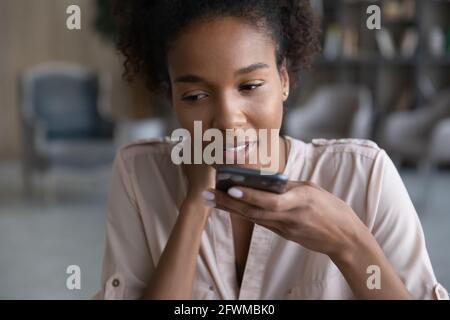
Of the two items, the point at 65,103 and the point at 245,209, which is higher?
the point at 65,103

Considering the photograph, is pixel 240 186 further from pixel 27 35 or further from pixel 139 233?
pixel 27 35

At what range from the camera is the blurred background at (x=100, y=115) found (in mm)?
3457

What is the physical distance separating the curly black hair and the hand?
293 mm

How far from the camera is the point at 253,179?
27.9 inches

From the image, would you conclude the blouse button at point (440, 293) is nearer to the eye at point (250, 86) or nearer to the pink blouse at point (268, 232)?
the pink blouse at point (268, 232)

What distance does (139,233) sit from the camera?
3.34 feet

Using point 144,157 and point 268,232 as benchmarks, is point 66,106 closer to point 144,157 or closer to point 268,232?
point 144,157

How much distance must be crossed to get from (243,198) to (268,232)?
11.8 inches

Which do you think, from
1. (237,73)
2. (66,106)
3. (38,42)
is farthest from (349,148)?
(38,42)

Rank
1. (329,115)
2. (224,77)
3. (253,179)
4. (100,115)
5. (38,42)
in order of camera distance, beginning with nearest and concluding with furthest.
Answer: (253,179) < (224,77) < (100,115) < (329,115) < (38,42)

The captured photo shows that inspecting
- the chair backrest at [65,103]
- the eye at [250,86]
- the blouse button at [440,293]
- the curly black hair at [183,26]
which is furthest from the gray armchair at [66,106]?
the blouse button at [440,293]

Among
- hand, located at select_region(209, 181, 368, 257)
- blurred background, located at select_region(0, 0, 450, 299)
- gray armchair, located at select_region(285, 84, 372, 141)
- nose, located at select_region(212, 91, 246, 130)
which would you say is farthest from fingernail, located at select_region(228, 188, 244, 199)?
gray armchair, located at select_region(285, 84, 372, 141)

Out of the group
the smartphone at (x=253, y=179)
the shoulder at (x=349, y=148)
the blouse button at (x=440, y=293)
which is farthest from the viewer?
the shoulder at (x=349, y=148)

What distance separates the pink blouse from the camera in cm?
90
